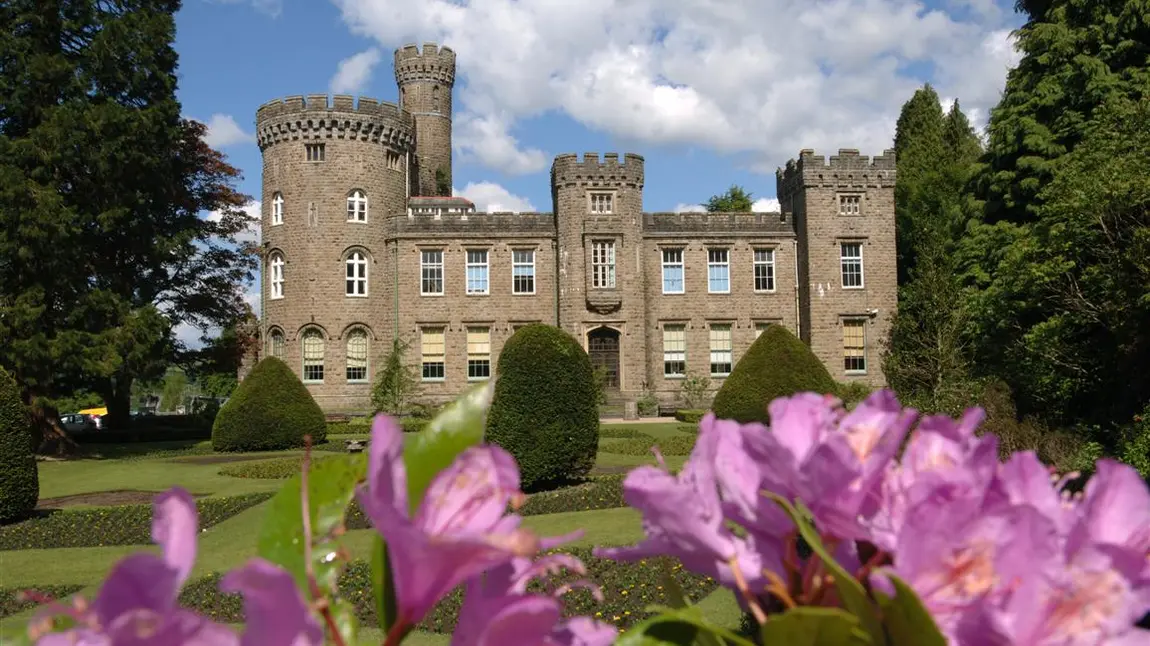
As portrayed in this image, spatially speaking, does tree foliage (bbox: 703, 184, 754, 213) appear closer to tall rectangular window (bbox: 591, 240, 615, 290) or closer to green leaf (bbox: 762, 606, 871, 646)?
tall rectangular window (bbox: 591, 240, 615, 290)

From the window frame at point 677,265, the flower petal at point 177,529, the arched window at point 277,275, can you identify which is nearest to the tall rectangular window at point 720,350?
the window frame at point 677,265

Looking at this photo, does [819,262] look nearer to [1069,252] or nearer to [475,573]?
[1069,252]

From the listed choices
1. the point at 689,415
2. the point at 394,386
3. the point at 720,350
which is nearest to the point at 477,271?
the point at 394,386

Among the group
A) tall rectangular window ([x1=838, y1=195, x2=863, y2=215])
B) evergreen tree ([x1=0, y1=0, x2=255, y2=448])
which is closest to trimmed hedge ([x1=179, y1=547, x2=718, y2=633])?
evergreen tree ([x1=0, y1=0, x2=255, y2=448])

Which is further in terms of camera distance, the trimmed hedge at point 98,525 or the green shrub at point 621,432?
the green shrub at point 621,432

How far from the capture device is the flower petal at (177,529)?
519 millimetres

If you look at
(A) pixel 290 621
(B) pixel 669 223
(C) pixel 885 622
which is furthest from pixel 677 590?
(B) pixel 669 223

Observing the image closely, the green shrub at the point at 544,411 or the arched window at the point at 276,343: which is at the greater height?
the arched window at the point at 276,343

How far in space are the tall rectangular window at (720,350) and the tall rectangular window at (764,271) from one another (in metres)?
1.98

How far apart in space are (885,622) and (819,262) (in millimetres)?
30564

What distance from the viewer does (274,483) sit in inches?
548

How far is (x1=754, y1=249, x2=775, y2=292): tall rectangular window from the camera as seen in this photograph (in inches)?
1201

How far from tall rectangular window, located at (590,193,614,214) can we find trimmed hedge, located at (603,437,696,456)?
1165 cm

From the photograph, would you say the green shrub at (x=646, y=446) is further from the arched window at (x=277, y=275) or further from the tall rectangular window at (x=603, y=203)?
the arched window at (x=277, y=275)
